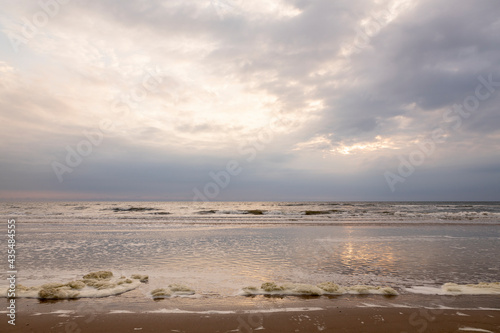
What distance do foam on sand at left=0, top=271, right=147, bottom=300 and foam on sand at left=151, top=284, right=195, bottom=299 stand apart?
104 centimetres

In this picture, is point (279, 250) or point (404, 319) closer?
point (404, 319)

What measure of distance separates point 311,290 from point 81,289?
20.6ft

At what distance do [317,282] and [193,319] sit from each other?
13.9 feet

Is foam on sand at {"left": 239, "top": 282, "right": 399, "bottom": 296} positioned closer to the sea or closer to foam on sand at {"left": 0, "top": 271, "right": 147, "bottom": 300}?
the sea

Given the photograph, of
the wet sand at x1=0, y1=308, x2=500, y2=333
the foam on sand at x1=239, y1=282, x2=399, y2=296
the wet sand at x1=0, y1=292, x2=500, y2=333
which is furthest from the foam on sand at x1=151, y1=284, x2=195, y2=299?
the foam on sand at x1=239, y1=282, x2=399, y2=296

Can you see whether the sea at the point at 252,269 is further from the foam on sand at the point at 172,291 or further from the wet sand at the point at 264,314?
the wet sand at the point at 264,314

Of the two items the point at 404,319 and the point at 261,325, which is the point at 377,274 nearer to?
the point at 404,319

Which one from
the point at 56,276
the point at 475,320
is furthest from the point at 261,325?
the point at 56,276

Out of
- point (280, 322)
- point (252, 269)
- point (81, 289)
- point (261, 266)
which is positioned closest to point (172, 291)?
point (81, 289)

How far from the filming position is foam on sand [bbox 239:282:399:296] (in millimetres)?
7402

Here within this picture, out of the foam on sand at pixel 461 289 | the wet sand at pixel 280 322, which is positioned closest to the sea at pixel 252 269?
the foam on sand at pixel 461 289

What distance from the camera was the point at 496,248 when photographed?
14.2 metres

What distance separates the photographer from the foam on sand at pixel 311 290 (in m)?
7.40

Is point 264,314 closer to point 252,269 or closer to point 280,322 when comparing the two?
point 280,322
